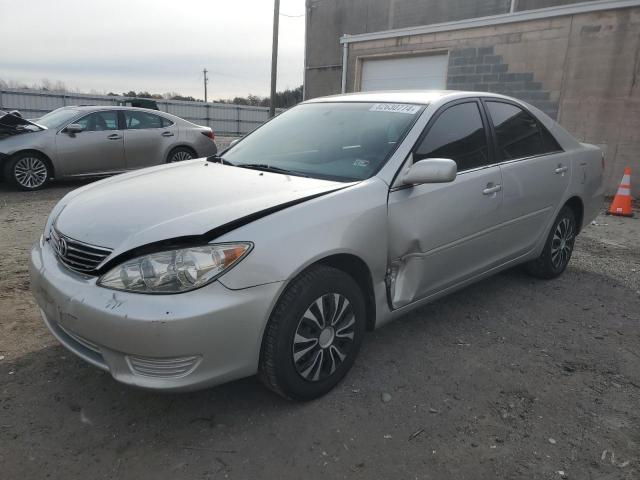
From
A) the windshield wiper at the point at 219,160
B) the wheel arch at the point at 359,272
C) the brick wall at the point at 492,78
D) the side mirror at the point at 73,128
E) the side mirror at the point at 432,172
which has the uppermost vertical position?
the brick wall at the point at 492,78

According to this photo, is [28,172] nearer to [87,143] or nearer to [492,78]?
[87,143]

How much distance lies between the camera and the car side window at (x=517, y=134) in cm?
375

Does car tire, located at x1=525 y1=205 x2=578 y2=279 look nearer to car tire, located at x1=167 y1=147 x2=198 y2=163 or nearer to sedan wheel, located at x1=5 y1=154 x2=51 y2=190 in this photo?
car tire, located at x1=167 y1=147 x2=198 y2=163

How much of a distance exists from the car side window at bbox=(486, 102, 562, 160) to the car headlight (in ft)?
7.88

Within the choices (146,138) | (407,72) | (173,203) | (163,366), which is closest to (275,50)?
(407,72)

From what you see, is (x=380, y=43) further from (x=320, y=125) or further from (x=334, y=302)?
(x=334, y=302)

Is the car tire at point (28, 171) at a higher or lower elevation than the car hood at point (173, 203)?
lower

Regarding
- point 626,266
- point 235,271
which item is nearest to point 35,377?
point 235,271

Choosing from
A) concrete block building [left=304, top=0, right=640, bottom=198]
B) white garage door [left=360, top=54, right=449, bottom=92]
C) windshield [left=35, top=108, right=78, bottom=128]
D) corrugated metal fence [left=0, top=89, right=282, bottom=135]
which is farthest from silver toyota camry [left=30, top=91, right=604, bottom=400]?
corrugated metal fence [left=0, top=89, right=282, bottom=135]

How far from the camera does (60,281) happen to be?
2.37m

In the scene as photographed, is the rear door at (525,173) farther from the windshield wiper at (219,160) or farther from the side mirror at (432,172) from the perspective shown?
the windshield wiper at (219,160)

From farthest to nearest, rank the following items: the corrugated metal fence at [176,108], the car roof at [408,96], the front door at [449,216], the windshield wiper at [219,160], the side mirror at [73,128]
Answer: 1. the corrugated metal fence at [176,108]
2. the side mirror at [73,128]
3. the windshield wiper at [219,160]
4. the car roof at [408,96]
5. the front door at [449,216]

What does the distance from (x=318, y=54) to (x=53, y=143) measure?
1043 centimetres

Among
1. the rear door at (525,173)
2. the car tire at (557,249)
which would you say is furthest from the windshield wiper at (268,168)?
the car tire at (557,249)
